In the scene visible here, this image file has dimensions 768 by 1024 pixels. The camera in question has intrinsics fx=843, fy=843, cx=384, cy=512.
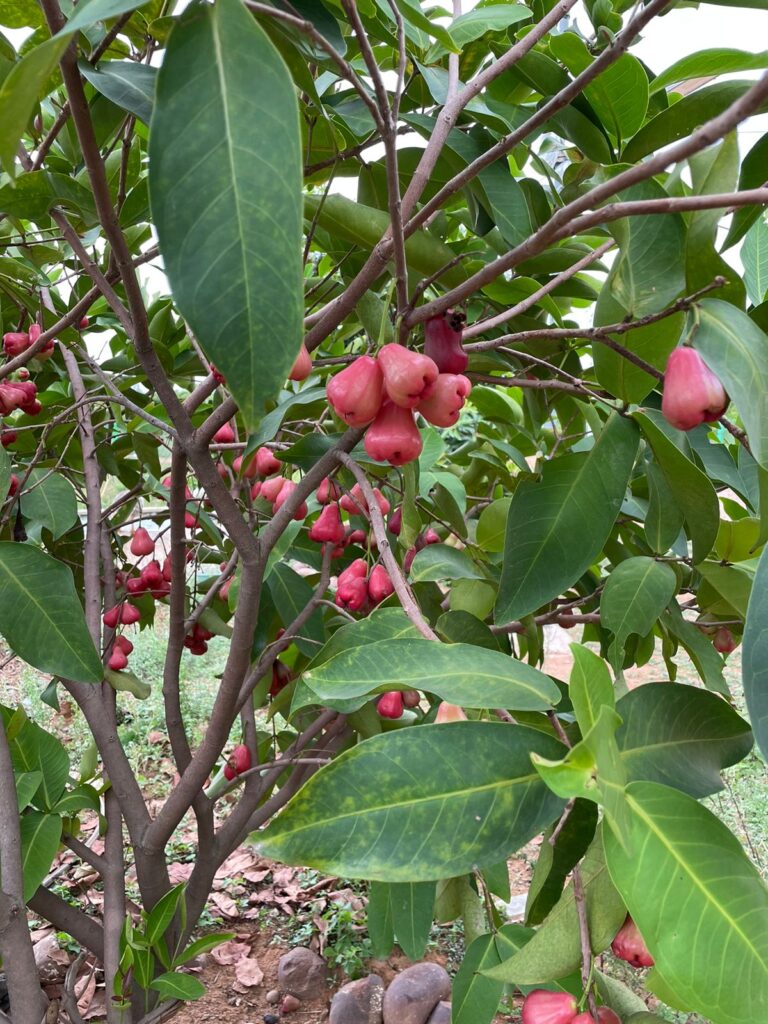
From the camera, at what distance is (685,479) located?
1.94ft

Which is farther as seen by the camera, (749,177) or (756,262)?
(756,262)

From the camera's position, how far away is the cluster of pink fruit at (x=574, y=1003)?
44 cm

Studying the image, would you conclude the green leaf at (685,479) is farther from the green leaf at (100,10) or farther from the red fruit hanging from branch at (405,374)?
the green leaf at (100,10)

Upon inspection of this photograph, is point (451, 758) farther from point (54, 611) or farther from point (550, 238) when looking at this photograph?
point (54, 611)

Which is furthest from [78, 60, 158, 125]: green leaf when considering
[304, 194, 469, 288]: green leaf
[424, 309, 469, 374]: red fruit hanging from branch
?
[424, 309, 469, 374]: red fruit hanging from branch

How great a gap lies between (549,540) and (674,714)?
19 cm

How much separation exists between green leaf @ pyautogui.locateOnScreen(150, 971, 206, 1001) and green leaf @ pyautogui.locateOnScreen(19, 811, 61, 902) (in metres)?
0.18

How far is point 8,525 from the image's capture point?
1152mm

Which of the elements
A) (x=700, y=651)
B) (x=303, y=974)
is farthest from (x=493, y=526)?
(x=303, y=974)

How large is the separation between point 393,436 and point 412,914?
0.53 metres

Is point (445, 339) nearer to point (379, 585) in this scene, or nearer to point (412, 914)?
point (379, 585)

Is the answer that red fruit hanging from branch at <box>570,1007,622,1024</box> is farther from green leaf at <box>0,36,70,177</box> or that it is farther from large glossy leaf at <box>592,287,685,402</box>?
green leaf at <box>0,36,70,177</box>

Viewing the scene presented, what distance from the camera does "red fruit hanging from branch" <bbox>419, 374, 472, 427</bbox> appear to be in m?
0.57

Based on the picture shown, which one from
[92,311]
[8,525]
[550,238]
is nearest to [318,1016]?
[8,525]
